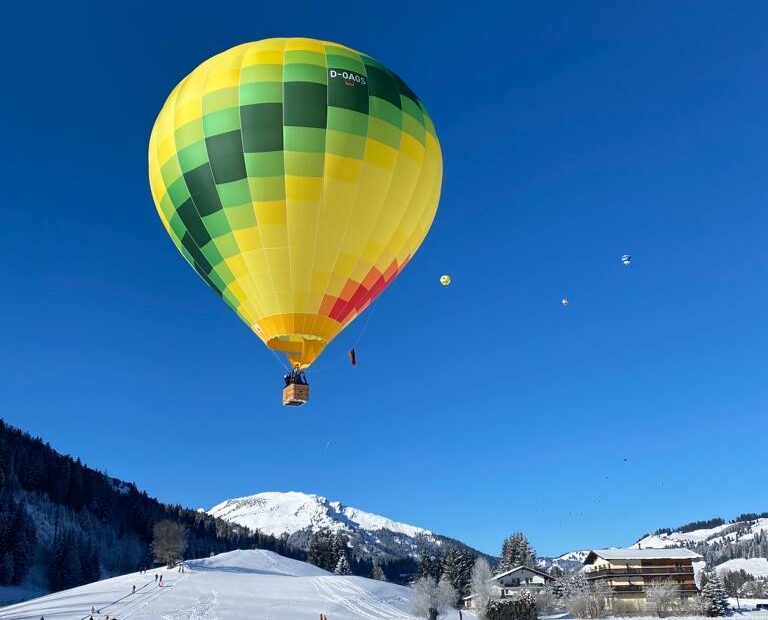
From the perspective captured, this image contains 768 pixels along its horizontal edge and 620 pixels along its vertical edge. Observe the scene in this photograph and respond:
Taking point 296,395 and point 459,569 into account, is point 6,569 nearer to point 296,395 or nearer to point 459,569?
point 459,569

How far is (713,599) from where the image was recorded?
228ft

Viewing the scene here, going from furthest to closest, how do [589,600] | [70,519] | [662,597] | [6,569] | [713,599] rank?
[70,519] → [6,569] → [662,597] → [589,600] → [713,599]

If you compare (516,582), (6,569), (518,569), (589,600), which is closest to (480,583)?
(516,582)

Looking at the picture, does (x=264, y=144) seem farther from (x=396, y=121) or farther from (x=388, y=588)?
(x=388, y=588)

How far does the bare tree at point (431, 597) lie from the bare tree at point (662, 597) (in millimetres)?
20501

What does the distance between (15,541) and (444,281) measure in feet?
289

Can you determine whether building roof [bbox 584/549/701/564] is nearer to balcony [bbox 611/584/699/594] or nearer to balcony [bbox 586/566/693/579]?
balcony [bbox 586/566/693/579]

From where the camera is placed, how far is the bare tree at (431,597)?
67.1 m

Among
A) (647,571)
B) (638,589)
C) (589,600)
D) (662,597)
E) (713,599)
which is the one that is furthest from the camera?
(647,571)

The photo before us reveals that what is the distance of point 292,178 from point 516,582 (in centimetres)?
7556

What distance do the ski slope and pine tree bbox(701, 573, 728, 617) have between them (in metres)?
23.2

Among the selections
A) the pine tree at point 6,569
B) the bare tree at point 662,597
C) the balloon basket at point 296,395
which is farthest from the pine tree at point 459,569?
the balloon basket at point 296,395

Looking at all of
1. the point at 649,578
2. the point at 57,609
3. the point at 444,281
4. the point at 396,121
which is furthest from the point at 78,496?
the point at 396,121

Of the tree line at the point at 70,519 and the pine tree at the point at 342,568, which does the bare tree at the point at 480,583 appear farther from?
the tree line at the point at 70,519
